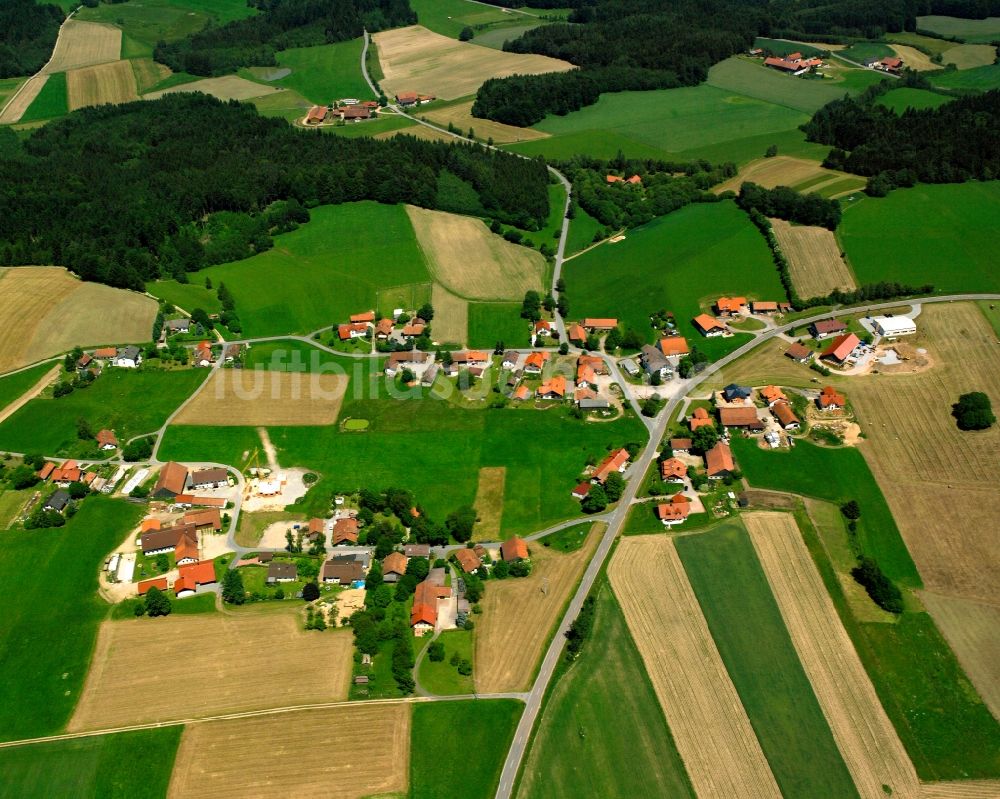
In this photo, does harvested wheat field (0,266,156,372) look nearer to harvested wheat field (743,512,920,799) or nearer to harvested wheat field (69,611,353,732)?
harvested wheat field (69,611,353,732)

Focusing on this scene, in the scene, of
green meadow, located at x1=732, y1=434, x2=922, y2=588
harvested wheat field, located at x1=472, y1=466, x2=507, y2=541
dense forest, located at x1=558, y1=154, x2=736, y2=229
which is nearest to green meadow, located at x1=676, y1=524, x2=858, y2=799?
green meadow, located at x1=732, y1=434, x2=922, y2=588

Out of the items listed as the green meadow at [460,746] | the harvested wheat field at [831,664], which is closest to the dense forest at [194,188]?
the harvested wheat field at [831,664]

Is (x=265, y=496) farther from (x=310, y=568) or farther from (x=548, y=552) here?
(x=548, y=552)

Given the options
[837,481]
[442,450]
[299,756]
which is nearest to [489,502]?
[442,450]

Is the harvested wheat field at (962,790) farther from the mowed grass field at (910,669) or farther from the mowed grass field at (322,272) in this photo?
the mowed grass field at (322,272)

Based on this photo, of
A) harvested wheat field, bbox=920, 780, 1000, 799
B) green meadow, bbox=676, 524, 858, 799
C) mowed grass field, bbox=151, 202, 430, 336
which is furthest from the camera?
mowed grass field, bbox=151, 202, 430, 336

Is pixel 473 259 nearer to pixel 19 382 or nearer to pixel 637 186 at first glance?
Answer: pixel 637 186

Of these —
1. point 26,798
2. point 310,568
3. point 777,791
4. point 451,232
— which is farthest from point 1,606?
point 451,232
